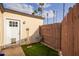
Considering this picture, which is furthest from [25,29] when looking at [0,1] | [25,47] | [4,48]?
[0,1]

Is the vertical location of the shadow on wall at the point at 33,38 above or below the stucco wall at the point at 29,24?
below

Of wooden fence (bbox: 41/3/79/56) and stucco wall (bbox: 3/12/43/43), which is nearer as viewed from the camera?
wooden fence (bbox: 41/3/79/56)

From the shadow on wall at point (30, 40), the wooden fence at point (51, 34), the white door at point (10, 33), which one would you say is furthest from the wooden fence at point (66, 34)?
the white door at point (10, 33)

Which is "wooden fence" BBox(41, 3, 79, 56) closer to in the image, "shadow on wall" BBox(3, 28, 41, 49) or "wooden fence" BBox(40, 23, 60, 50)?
"wooden fence" BBox(40, 23, 60, 50)

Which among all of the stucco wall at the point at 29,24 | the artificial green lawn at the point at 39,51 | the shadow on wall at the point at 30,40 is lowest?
the artificial green lawn at the point at 39,51

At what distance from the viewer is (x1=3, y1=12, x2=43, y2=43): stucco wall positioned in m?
2.29

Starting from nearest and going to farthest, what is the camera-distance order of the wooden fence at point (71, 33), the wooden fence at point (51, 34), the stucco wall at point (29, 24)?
the wooden fence at point (71, 33) → the stucco wall at point (29, 24) → the wooden fence at point (51, 34)

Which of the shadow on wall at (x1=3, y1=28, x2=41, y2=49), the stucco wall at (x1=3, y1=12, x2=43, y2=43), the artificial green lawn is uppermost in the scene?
the stucco wall at (x1=3, y1=12, x2=43, y2=43)

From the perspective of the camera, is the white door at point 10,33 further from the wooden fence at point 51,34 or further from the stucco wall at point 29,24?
the wooden fence at point 51,34

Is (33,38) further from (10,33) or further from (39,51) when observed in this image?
(10,33)

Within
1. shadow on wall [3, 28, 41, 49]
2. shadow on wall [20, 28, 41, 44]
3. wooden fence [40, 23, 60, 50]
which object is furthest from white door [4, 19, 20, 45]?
wooden fence [40, 23, 60, 50]

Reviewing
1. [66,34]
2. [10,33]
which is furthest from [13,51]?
[66,34]

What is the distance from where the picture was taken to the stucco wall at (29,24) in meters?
2.29

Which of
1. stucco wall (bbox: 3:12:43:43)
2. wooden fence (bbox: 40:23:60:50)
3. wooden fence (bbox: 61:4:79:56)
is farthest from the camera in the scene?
wooden fence (bbox: 40:23:60:50)
